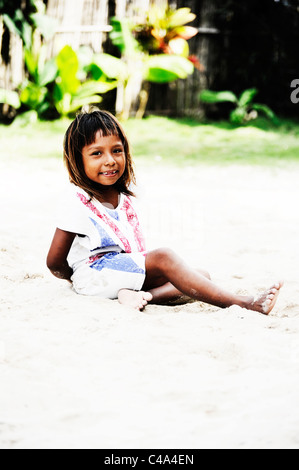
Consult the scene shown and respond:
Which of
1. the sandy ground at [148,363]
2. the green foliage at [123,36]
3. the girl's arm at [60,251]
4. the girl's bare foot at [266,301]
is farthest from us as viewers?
the green foliage at [123,36]

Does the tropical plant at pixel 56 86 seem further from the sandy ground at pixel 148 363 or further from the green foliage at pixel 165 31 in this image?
the sandy ground at pixel 148 363

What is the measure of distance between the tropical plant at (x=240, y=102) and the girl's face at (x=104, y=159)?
7024mm

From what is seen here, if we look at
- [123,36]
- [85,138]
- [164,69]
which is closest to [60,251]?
[85,138]

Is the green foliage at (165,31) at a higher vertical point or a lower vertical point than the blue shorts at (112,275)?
higher

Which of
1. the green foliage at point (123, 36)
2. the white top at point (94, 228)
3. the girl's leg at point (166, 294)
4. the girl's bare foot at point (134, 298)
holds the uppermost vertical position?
the green foliage at point (123, 36)

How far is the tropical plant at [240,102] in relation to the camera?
9.82 meters

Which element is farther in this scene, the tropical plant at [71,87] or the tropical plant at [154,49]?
the tropical plant at [154,49]

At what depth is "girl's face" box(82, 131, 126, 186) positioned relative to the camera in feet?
9.88

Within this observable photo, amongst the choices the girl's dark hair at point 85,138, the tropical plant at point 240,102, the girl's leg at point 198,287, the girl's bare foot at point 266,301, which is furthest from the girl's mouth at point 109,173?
the tropical plant at point 240,102

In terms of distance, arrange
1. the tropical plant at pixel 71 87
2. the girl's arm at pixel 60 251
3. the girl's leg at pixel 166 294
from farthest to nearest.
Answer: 1. the tropical plant at pixel 71 87
2. the girl's leg at pixel 166 294
3. the girl's arm at pixel 60 251

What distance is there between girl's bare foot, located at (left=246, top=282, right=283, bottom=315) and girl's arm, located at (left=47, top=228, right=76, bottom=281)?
880 millimetres

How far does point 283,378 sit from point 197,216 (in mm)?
2983

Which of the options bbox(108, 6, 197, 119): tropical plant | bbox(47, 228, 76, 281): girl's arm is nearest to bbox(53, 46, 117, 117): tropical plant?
bbox(108, 6, 197, 119): tropical plant

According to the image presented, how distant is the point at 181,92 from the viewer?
10125 mm
